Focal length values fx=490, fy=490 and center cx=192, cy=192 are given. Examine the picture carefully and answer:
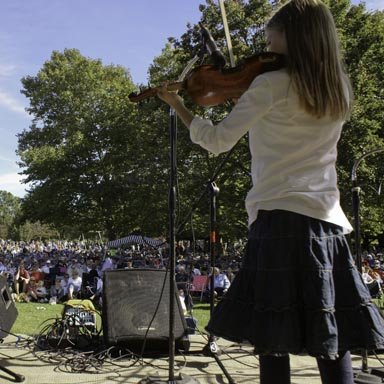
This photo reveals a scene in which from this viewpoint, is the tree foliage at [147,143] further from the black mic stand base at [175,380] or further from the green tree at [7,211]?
the green tree at [7,211]

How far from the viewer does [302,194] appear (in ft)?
5.20

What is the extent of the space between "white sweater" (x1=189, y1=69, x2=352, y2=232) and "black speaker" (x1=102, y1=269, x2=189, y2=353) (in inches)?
127

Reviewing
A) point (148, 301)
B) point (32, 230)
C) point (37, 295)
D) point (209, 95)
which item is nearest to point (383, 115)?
point (37, 295)

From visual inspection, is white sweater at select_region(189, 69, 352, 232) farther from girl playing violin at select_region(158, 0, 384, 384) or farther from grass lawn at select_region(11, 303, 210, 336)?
grass lawn at select_region(11, 303, 210, 336)

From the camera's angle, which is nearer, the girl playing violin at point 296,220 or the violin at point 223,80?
the girl playing violin at point 296,220

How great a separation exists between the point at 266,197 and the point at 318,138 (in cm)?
28

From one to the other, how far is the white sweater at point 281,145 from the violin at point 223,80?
3.4 inches

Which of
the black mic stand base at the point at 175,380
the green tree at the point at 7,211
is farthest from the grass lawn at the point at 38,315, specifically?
the green tree at the point at 7,211

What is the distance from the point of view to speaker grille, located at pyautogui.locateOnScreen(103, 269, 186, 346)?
4789mm

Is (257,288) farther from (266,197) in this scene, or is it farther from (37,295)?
(37,295)

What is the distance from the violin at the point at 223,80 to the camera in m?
1.67

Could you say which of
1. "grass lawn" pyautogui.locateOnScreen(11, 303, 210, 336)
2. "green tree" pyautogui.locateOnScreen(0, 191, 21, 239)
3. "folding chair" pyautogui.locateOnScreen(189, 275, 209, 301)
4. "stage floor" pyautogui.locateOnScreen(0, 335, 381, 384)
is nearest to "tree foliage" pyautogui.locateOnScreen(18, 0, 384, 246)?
"folding chair" pyautogui.locateOnScreen(189, 275, 209, 301)

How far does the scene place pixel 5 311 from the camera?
441 cm

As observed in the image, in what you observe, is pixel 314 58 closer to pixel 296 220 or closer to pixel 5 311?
pixel 296 220
